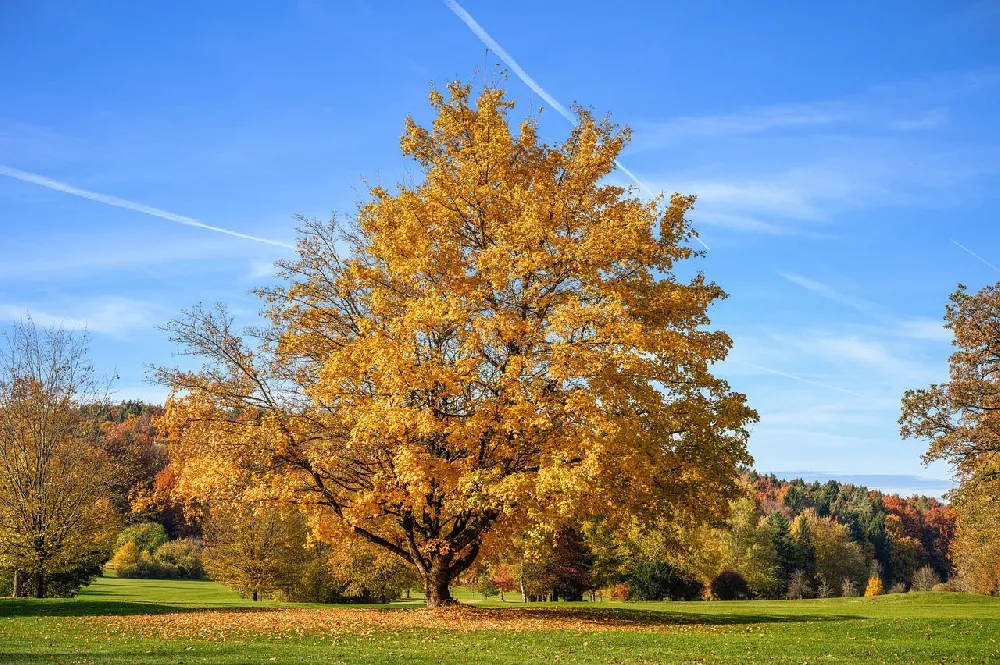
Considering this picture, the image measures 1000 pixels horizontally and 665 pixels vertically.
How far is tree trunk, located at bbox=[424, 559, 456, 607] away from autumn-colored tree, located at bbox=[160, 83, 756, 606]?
62 millimetres

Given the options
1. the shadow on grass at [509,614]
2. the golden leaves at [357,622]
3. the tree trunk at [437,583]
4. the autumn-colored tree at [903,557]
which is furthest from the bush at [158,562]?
the autumn-colored tree at [903,557]

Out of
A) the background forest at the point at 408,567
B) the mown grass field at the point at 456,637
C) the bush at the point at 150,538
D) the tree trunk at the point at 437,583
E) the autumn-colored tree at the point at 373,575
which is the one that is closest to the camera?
the mown grass field at the point at 456,637

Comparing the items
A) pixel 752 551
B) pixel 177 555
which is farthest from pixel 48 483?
pixel 752 551

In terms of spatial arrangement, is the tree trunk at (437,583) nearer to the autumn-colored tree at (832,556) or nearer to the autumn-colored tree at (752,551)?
the autumn-colored tree at (752,551)

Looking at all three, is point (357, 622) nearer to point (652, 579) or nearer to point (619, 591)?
point (652, 579)

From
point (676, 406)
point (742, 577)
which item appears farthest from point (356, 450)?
point (742, 577)

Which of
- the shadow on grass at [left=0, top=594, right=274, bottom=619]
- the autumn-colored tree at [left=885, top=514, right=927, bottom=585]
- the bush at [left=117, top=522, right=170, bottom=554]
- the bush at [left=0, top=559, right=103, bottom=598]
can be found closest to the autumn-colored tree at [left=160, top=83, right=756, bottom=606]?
the shadow on grass at [left=0, top=594, right=274, bottom=619]

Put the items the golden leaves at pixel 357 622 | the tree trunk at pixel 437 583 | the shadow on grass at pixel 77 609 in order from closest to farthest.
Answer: the golden leaves at pixel 357 622 → the shadow on grass at pixel 77 609 → the tree trunk at pixel 437 583

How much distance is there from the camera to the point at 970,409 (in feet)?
94.5

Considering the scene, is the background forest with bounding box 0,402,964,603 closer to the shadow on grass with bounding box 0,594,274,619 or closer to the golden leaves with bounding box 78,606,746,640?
the golden leaves with bounding box 78,606,746,640

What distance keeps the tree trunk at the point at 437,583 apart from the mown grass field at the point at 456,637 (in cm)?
88

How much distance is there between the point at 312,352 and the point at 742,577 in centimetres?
4764

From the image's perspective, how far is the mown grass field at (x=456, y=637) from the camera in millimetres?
14445

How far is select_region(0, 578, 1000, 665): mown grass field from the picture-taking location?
1445 cm
